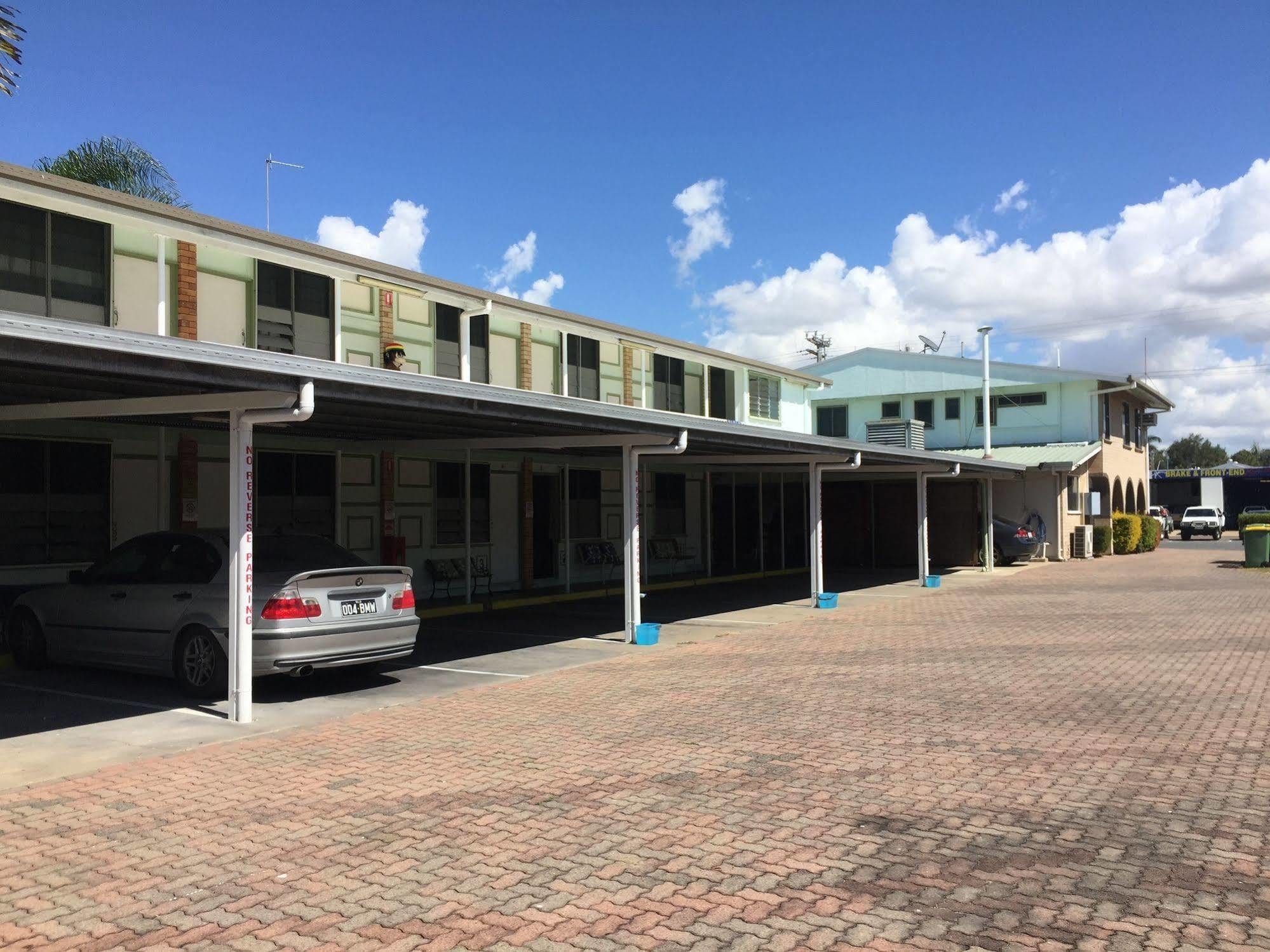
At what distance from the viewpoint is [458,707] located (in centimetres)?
912

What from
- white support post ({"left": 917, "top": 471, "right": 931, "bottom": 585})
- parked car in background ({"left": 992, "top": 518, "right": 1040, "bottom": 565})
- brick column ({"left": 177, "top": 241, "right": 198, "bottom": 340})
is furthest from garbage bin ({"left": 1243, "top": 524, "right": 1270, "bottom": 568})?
brick column ({"left": 177, "top": 241, "right": 198, "bottom": 340})

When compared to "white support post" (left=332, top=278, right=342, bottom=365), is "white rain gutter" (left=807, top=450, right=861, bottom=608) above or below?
below

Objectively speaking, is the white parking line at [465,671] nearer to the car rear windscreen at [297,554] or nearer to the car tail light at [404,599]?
the car tail light at [404,599]

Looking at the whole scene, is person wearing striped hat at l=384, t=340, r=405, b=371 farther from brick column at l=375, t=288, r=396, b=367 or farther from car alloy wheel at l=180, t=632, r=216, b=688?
car alloy wheel at l=180, t=632, r=216, b=688

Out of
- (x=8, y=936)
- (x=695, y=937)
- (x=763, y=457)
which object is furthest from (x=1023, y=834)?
(x=763, y=457)

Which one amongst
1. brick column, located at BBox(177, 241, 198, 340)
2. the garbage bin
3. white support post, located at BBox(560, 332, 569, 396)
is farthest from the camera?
the garbage bin

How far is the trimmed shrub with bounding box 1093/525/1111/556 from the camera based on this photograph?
33125mm

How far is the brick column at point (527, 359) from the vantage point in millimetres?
19875

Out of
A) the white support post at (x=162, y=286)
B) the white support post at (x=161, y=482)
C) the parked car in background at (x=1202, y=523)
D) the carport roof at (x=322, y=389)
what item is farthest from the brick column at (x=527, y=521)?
the parked car in background at (x=1202, y=523)

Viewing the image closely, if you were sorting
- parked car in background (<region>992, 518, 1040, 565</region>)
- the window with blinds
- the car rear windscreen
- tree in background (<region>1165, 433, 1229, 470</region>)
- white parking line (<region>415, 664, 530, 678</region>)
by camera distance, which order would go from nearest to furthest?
the car rear windscreen → white parking line (<region>415, 664, 530, 678</region>) → the window with blinds → parked car in background (<region>992, 518, 1040, 565</region>) → tree in background (<region>1165, 433, 1229, 470</region>)

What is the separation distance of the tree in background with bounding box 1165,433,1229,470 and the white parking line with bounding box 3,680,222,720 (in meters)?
130

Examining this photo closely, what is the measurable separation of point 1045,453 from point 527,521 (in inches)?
767

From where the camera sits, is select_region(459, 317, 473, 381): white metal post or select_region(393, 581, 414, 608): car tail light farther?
select_region(459, 317, 473, 381): white metal post

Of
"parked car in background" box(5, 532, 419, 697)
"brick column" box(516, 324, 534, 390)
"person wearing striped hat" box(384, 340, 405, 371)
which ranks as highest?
"brick column" box(516, 324, 534, 390)
